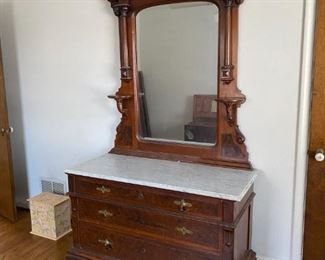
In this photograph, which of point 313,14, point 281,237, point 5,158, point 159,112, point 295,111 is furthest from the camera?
point 5,158

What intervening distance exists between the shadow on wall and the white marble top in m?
1.18

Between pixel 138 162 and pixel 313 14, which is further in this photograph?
pixel 138 162

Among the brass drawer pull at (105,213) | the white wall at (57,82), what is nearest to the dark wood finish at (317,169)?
the brass drawer pull at (105,213)

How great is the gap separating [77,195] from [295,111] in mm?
1401

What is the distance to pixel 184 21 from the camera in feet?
6.92

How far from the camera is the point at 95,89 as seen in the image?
2564 millimetres

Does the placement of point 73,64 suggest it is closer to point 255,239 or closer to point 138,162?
point 138,162

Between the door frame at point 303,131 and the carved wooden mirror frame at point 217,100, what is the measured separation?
0.31 meters

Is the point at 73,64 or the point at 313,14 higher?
the point at 313,14

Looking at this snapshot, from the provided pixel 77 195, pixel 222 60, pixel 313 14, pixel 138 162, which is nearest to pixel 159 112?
pixel 138 162

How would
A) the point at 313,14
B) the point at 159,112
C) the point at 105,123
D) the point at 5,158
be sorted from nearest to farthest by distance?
1. the point at 313,14
2. the point at 159,112
3. the point at 105,123
4. the point at 5,158

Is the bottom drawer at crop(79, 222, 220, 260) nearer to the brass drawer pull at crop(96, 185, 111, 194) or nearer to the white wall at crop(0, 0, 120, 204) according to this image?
the brass drawer pull at crop(96, 185, 111, 194)

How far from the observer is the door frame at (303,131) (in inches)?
72.0

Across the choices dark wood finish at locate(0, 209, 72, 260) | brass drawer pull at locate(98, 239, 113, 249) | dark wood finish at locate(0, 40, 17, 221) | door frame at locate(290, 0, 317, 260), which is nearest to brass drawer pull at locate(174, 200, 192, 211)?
brass drawer pull at locate(98, 239, 113, 249)
